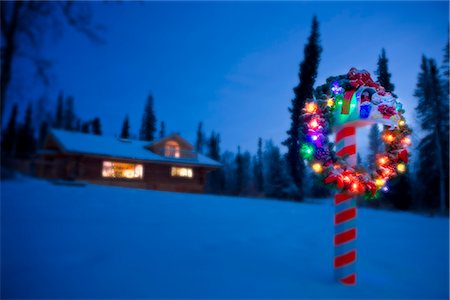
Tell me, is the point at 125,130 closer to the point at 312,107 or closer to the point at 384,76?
the point at 312,107

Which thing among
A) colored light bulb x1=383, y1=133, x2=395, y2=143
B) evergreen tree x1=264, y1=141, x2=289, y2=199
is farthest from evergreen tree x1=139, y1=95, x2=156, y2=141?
colored light bulb x1=383, y1=133, x2=395, y2=143

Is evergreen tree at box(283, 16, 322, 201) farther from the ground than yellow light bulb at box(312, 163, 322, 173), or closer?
farther from the ground

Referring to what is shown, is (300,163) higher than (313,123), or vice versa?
(313,123)

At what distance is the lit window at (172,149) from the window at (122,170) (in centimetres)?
34

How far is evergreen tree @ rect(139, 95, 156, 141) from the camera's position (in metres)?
3.25

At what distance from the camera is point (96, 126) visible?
3.00 m

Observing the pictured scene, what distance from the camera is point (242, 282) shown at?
10.7 ft

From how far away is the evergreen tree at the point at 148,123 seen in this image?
325 cm

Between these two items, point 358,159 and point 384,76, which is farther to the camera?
point 358,159

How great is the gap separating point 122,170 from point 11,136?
99cm

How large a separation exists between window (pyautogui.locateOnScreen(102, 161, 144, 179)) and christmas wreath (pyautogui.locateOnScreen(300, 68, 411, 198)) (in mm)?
1721

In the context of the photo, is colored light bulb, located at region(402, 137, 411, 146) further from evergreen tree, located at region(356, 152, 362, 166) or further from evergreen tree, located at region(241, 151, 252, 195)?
evergreen tree, located at region(241, 151, 252, 195)

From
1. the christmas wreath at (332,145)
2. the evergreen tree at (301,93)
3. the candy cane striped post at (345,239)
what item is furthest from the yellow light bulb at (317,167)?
the candy cane striped post at (345,239)

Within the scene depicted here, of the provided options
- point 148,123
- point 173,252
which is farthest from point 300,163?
point 173,252
